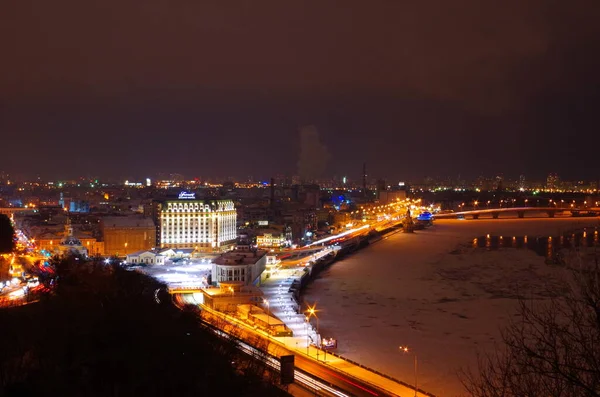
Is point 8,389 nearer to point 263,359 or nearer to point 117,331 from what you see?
point 117,331

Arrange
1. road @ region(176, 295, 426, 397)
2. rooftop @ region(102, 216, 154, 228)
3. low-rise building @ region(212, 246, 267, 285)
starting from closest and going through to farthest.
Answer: road @ region(176, 295, 426, 397) < low-rise building @ region(212, 246, 267, 285) < rooftop @ region(102, 216, 154, 228)

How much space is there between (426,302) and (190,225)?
864cm

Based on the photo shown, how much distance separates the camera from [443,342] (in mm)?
7676

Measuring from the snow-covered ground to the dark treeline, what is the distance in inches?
93.6

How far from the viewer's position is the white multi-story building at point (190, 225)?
17.0m

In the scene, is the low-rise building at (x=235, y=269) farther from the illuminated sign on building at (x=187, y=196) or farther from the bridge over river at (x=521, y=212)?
the bridge over river at (x=521, y=212)

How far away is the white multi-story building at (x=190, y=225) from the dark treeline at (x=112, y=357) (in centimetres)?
1149

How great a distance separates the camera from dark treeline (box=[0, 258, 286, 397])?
3918 mm

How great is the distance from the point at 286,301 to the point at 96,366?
607cm

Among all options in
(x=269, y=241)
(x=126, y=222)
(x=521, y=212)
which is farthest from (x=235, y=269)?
(x=521, y=212)

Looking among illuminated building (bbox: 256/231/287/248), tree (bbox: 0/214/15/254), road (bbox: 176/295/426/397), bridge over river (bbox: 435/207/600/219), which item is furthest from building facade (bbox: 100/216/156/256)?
bridge over river (bbox: 435/207/600/219)

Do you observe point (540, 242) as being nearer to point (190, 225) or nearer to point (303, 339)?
point (190, 225)

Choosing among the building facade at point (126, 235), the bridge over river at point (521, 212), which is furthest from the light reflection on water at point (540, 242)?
the building facade at point (126, 235)

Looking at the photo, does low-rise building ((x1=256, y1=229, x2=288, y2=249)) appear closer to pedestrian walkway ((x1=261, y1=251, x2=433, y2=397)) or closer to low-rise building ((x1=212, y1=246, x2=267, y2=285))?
pedestrian walkway ((x1=261, y1=251, x2=433, y2=397))
